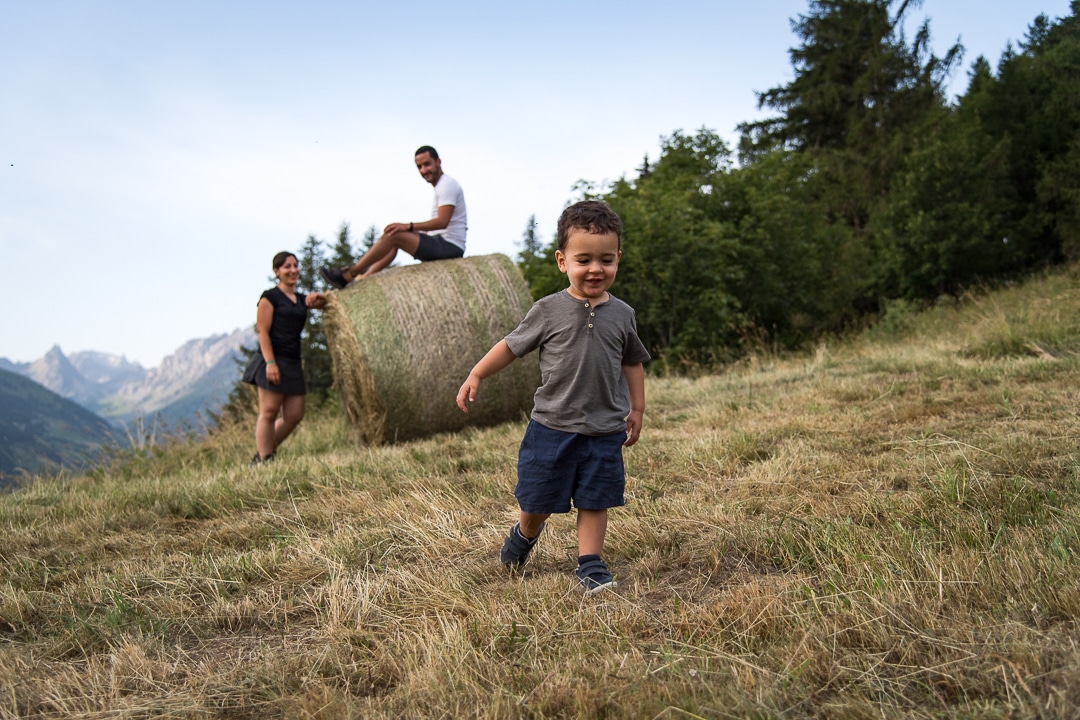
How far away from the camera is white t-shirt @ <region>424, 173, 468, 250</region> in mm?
7391

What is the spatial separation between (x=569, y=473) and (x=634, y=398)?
1.49 feet

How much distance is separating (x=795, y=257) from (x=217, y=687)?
62.8 ft

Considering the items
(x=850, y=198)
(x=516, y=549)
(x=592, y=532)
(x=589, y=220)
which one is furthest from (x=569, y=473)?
(x=850, y=198)

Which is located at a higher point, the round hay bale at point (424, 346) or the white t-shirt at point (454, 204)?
the white t-shirt at point (454, 204)

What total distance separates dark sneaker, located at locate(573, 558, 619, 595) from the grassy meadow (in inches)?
2.1

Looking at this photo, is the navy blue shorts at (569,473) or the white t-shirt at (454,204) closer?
the navy blue shorts at (569,473)

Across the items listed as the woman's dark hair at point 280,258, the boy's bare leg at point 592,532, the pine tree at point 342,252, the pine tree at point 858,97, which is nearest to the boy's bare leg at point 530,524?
the boy's bare leg at point 592,532

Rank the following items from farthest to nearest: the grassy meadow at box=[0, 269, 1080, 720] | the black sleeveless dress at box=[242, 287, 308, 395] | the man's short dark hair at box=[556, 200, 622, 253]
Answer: the black sleeveless dress at box=[242, 287, 308, 395]
the man's short dark hair at box=[556, 200, 622, 253]
the grassy meadow at box=[0, 269, 1080, 720]

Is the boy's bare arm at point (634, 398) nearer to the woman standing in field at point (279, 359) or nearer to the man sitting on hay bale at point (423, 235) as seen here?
the woman standing in field at point (279, 359)

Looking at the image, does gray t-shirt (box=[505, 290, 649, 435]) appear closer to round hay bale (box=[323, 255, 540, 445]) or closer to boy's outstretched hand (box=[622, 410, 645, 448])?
boy's outstretched hand (box=[622, 410, 645, 448])

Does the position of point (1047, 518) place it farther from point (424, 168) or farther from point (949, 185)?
point (949, 185)

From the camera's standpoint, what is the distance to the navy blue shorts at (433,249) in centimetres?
746

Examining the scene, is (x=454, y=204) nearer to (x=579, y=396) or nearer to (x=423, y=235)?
(x=423, y=235)

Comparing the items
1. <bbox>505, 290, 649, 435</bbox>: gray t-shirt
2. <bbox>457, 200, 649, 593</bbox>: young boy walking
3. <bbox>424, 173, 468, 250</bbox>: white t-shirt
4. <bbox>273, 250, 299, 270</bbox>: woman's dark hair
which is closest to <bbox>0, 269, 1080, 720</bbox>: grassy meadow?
<bbox>457, 200, 649, 593</bbox>: young boy walking
